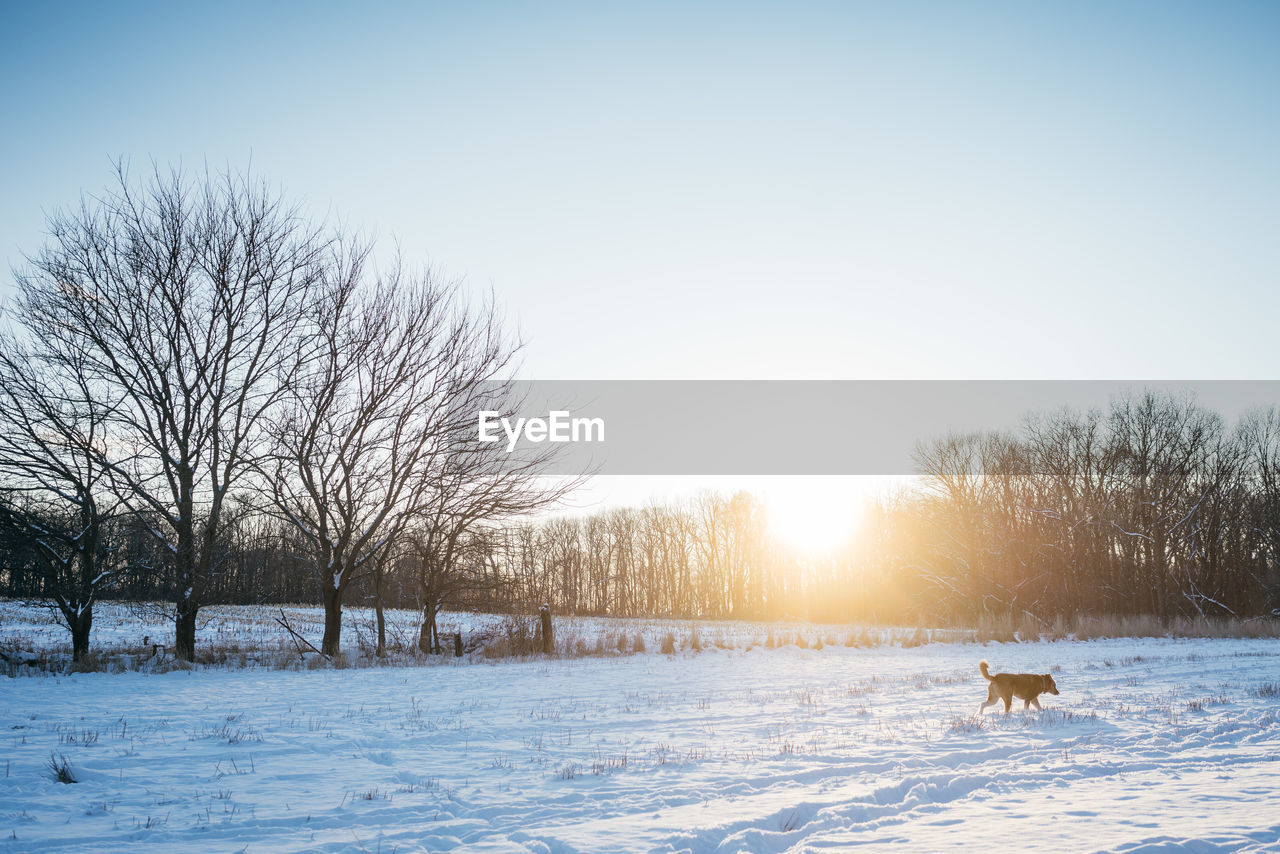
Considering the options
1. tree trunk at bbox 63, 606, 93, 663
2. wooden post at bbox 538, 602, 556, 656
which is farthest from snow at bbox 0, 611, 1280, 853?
wooden post at bbox 538, 602, 556, 656

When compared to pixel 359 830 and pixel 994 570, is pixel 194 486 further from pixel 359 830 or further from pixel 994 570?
pixel 994 570

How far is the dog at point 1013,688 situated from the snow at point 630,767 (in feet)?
1.08

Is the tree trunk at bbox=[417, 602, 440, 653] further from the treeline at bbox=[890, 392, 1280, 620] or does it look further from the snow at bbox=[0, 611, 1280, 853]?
the treeline at bbox=[890, 392, 1280, 620]

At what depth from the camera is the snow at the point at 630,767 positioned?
14.1ft

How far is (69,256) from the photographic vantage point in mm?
14820

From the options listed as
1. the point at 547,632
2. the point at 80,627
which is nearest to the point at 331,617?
the point at 80,627

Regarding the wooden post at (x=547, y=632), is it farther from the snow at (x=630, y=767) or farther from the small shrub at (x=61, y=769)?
the small shrub at (x=61, y=769)

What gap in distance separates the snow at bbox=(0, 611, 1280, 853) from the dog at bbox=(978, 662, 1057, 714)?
0.33 m

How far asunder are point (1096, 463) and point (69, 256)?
169 feet

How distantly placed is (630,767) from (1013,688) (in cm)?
579

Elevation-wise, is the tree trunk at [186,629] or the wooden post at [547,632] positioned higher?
the tree trunk at [186,629]

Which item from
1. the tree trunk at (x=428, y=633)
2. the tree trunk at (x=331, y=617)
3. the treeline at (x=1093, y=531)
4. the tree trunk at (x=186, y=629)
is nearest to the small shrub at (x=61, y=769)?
the tree trunk at (x=186, y=629)

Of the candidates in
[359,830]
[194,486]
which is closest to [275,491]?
[194,486]

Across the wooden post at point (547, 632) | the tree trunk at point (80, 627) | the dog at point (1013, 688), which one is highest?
the tree trunk at point (80, 627)
